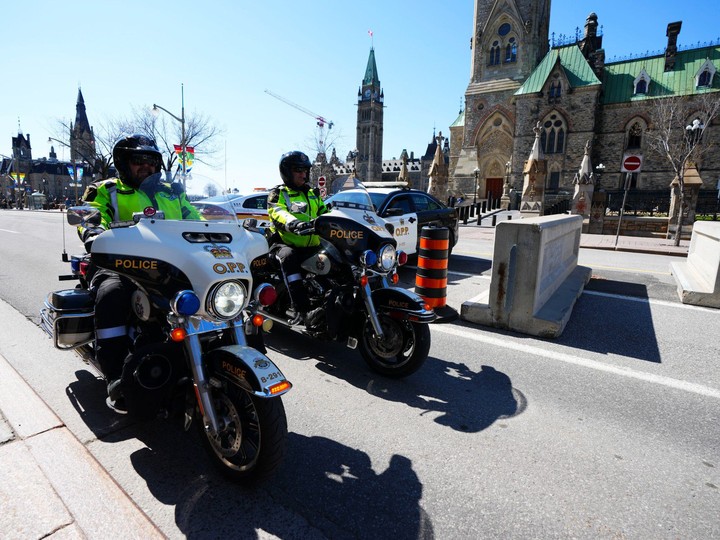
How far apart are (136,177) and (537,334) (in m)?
4.49

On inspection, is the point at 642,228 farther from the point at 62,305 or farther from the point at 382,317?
the point at 62,305

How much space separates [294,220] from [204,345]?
1.70 metres

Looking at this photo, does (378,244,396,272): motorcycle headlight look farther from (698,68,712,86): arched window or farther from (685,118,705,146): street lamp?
(698,68,712,86): arched window

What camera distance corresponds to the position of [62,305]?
9.68 ft

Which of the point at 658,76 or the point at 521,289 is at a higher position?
the point at 658,76

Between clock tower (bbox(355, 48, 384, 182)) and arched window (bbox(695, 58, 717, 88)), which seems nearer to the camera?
arched window (bbox(695, 58, 717, 88))

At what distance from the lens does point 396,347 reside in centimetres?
376

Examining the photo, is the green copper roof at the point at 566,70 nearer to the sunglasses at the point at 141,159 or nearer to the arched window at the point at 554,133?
the arched window at the point at 554,133

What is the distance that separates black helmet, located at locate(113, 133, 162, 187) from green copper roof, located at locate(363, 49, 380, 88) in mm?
105588

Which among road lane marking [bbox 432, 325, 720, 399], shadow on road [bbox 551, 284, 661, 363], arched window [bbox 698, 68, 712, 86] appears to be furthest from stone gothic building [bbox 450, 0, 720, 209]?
road lane marking [bbox 432, 325, 720, 399]

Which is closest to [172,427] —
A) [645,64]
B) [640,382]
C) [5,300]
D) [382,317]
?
[382,317]

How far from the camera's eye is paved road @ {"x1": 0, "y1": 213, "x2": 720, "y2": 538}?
2113mm

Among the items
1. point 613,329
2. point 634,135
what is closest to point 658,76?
point 634,135

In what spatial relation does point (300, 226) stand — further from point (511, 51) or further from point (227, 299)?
point (511, 51)
